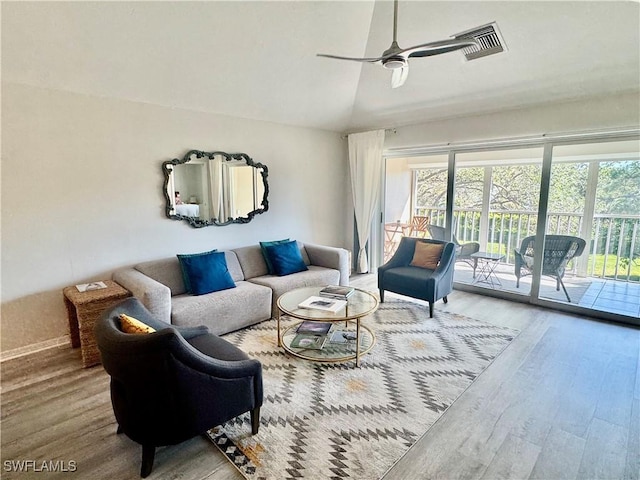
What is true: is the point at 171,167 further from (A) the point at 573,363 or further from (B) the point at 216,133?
(A) the point at 573,363

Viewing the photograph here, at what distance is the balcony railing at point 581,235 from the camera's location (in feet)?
11.9

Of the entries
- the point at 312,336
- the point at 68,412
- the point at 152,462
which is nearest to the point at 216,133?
the point at 312,336

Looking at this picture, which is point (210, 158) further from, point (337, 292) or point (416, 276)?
point (416, 276)

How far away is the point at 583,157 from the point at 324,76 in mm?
3081

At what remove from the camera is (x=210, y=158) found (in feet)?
13.0

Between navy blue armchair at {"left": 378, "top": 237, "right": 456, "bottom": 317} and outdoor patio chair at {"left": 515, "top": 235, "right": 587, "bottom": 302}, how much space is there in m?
1.04

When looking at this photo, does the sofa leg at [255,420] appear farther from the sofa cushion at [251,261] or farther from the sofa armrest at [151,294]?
the sofa cushion at [251,261]

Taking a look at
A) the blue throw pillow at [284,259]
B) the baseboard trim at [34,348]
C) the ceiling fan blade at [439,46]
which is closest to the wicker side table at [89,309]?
the baseboard trim at [34,348]

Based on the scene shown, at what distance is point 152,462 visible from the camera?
1718mm

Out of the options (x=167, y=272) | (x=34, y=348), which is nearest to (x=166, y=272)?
(x=167, y=272)

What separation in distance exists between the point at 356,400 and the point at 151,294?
181 centimetres

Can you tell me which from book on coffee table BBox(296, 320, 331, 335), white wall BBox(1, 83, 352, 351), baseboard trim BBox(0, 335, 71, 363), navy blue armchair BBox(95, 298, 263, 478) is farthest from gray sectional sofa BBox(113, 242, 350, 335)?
navy blue armchair BBox(95, 298, 263, 478)

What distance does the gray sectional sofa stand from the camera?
2898 mm

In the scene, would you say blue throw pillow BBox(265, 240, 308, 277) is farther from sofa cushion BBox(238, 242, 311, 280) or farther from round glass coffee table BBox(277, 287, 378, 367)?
round glass coffee table BBox(277, 287, 378, 367)
